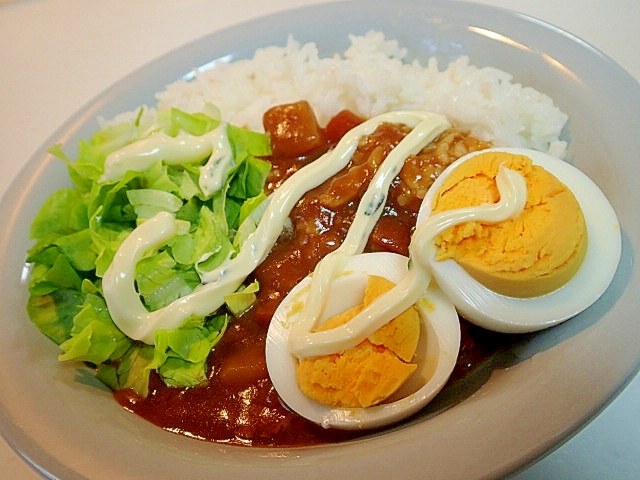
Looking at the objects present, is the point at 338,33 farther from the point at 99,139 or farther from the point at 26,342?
the point at 26,342

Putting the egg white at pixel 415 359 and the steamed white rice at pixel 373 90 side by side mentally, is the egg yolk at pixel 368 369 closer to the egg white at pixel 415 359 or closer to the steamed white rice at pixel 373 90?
the egg white at pixel 415 359

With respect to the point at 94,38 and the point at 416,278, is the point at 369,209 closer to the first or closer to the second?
the point at 416,278

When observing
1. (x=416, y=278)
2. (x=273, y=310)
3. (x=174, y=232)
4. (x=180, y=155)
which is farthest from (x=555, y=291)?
(x=180, y=155)

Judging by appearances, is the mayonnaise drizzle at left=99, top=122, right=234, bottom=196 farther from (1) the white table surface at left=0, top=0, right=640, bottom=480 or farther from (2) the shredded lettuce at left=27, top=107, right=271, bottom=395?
(1) the white table surface at left=0, top=0, right=640, bottom=480

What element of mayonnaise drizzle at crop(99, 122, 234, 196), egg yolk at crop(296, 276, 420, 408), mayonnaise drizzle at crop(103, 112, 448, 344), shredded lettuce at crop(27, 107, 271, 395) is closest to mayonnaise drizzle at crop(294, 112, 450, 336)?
mayonnaise drizzle at crop(103, 112, 448, 344)

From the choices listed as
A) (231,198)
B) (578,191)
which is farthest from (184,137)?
(578,191)

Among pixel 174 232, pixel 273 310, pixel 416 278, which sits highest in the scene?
pixel 416 278

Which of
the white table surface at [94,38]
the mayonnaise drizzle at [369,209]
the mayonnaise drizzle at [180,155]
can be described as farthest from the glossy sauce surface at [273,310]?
the white table surface at [94,38]
